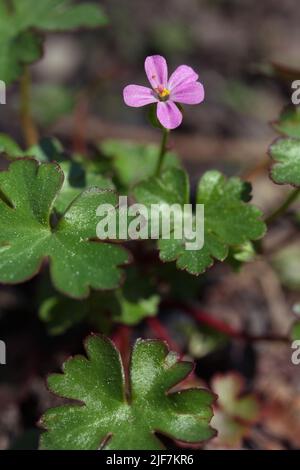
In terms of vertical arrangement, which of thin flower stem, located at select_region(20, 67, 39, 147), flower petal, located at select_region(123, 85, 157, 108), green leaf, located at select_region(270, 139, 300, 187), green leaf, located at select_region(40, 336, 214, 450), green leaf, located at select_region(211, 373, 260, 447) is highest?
thin flower stem, located at select_region(20, 67, 39, 147)

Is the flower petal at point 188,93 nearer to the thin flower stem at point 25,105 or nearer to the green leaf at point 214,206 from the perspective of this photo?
the green leaf at point 214,206

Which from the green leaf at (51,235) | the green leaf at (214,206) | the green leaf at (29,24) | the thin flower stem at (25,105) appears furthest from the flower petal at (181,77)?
the thin flower stem at (25,105)

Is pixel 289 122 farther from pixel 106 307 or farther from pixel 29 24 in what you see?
pixel 29 24

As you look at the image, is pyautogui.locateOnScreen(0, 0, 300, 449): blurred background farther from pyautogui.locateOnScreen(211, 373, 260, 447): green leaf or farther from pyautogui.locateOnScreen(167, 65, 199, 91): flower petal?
pyautogui.locateOnScreen(167, 65, 199, 91): flower petal

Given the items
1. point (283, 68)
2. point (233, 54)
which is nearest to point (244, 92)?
point (233, 54)

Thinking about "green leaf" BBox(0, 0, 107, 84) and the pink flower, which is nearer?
the pink flower

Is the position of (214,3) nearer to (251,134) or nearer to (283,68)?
(251,134)

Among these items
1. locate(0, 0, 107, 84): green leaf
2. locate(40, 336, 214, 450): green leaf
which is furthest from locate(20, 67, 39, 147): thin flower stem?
locate(40, 336, 214, 450): green leaf

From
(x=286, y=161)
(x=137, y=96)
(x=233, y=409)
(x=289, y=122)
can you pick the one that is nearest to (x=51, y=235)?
(x=137, y=96)
